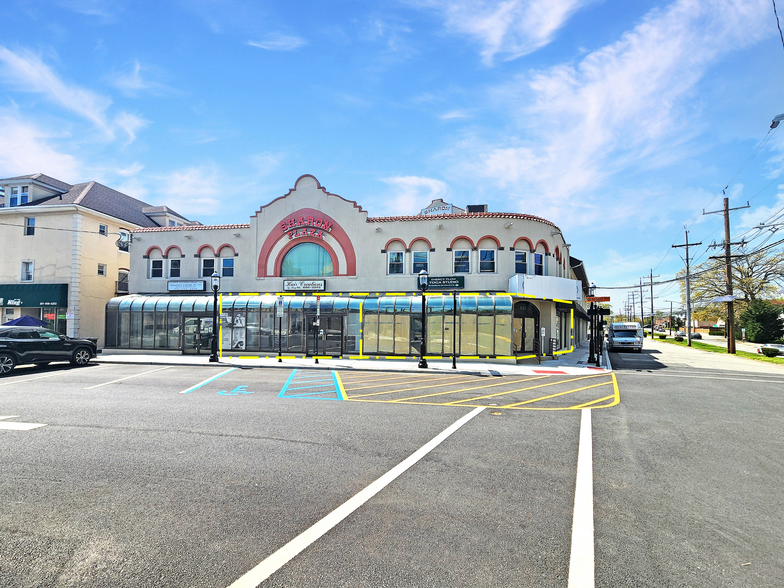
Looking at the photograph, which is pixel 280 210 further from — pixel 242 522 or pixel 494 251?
pixel 242 522

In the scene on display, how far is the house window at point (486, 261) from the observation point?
25.2 meters

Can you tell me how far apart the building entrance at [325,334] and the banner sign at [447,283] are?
579cm

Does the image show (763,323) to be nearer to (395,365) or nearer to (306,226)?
(395,365)

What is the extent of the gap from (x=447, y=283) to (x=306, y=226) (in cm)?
974

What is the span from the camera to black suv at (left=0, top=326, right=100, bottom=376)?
16591mm

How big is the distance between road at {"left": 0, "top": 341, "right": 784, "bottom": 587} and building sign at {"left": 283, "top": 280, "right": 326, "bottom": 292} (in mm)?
15689

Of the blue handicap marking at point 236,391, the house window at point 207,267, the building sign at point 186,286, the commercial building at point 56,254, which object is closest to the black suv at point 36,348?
the building sign at point 186,286

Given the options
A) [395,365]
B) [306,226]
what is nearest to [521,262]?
[395,365]

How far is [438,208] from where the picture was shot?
3294 cm

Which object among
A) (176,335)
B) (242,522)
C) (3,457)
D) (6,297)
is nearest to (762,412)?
(242,522)

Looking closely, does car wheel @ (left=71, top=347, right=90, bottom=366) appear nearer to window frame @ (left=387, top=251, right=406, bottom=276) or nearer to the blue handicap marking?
the blue handicap marking

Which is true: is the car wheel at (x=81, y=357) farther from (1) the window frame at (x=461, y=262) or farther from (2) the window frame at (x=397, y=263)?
(1) the window frame at (x=461, y=262)

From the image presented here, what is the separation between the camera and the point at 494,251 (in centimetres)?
2522

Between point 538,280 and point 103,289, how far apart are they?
30.7m
